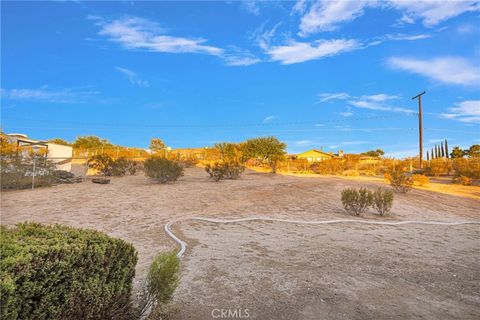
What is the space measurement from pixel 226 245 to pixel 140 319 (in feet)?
12.8

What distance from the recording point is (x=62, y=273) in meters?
2.51

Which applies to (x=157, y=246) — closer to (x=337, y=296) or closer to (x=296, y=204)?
(x=337, y=296)

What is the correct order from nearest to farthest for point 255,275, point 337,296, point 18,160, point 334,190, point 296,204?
point 337,296, point 255,275, point 296,204, point 334,190, point 18,160

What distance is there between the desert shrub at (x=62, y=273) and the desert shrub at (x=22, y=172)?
1824cm

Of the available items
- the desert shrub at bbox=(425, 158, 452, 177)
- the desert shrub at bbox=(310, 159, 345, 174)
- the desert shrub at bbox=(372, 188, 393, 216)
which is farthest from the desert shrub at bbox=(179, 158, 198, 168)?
the desert shrub at bbox=(425, 158, 452, 177)

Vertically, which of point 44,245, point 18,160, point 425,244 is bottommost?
point 425,244

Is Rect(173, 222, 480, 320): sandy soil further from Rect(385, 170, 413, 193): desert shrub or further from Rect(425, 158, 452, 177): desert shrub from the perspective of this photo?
Rect(425, 158, 452, 177): desert shrub

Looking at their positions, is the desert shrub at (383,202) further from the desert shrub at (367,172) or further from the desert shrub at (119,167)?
the desert shrub at (367,172)

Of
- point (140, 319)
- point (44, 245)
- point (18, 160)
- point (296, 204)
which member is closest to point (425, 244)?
point (296, 204)

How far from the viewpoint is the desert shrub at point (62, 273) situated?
2.17 meters

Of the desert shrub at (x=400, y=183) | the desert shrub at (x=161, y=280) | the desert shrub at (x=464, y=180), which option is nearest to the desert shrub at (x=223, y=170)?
the desert shrub at (x=400, y=183)

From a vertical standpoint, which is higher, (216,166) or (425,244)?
(216,166)

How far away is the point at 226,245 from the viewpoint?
23.7ft

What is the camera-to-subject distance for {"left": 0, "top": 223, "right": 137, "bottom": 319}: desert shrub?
217 centimetres
